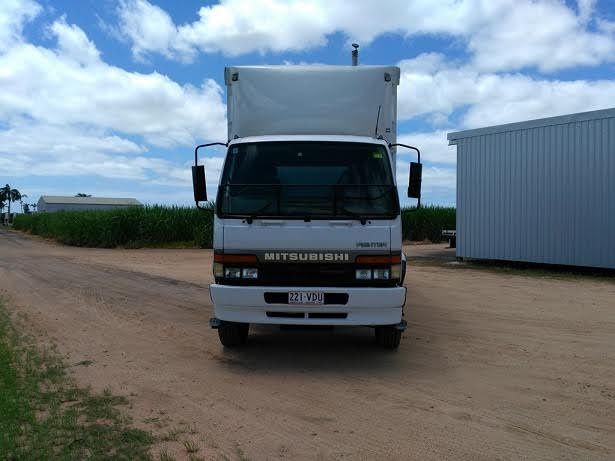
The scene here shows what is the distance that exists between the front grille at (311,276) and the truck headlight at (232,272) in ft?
0.68

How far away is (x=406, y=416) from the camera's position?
497 cm

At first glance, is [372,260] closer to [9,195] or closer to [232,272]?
[232,272]

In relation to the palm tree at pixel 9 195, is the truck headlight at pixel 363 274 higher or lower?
lower

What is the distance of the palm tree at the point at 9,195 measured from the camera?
113000 millimetres

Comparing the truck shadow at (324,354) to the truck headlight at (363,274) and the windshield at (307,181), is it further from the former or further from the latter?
the windshield at (307,181)

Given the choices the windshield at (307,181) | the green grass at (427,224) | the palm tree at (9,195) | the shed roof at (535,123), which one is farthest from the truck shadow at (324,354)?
the palm tree at (9,195)

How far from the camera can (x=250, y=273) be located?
6340 mm

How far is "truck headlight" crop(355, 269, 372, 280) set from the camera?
6273mm

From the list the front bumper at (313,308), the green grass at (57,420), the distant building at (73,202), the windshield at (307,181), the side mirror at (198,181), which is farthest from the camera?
the distant building at (73,202)

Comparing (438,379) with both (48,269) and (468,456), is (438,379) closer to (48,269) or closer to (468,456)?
(468,456)

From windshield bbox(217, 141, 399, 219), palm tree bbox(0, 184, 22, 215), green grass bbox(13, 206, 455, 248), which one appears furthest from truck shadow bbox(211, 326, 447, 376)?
palm tree bbox(0, 184, 22, 215)

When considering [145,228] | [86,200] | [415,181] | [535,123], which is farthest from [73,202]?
[415,181]

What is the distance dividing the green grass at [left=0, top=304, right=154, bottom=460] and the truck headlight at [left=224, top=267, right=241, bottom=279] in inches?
65.2

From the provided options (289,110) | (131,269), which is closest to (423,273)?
(131,269)
